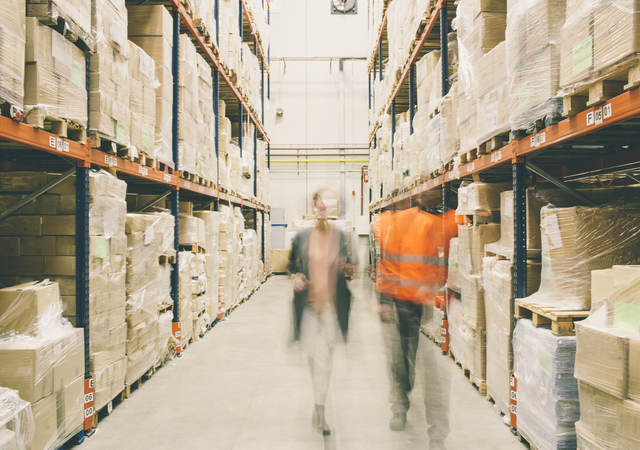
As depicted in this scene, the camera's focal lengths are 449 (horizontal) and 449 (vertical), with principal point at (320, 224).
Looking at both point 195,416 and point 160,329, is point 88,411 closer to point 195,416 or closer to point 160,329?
point 195,416

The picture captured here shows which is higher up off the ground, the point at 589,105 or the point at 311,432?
the point at 589,105

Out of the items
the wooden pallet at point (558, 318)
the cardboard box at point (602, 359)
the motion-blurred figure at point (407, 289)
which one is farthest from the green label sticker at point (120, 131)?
the cardboard box at point (602, 359)

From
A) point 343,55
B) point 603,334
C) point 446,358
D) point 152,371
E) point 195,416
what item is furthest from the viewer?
point 343,55

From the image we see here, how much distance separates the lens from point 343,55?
1653 cm

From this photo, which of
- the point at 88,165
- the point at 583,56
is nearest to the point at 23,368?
the point at 88,165

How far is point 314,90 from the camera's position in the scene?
54.5 feet

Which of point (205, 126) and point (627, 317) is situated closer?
point (627, 317)

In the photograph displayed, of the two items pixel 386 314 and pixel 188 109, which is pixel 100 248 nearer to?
pixel 386 314

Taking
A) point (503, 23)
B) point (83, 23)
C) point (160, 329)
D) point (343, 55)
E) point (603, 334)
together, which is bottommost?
point (160, 329)

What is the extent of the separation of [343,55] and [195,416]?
15.1m

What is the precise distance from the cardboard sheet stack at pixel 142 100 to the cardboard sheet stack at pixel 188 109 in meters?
0.74

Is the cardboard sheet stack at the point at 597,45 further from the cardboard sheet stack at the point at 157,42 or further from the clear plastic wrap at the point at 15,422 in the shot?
the cardboard sheet stack at the point at 157,42

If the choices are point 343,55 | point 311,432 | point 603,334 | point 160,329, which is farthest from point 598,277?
point 343,55

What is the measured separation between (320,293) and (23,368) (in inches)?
79.7
